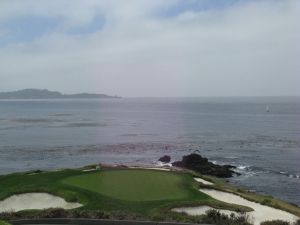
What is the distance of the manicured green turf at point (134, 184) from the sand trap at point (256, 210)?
7.17 feet

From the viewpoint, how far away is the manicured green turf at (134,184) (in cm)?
2523

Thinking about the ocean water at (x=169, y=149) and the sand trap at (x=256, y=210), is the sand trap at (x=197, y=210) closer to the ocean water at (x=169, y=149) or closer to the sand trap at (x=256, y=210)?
the sand trap at (x=256, y=210)

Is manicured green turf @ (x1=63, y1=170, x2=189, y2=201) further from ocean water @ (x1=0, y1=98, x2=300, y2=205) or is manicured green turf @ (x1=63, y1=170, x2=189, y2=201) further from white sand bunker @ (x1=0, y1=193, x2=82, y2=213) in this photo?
ocean water @ (x1=0, y1=98, x2=300, y2=205)

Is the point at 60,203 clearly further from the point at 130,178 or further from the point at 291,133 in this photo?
the point at 291,133

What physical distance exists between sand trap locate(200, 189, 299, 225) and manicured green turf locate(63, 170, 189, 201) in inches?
86.1

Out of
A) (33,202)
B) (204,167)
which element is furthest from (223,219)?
(204,167)

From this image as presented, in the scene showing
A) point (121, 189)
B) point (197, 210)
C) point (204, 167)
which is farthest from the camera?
point (204, 167)

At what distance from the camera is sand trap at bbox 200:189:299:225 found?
23.2m

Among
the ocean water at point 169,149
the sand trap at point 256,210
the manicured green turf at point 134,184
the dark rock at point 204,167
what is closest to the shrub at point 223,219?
the sand trap at point 256,210

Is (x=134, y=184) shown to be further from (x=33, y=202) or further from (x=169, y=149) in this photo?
(x=169, y=149)

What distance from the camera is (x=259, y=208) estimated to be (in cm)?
2539

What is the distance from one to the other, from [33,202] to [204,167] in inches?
1342

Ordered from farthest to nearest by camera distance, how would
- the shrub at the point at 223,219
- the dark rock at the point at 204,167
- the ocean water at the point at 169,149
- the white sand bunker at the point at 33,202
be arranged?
the dark rock at the point at 204,167 < the ocean water at the point at 169,149 < the white sand bunker at the point at 33,202 < the shrub at the point at 223,219

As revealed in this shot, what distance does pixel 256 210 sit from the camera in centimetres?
2475
